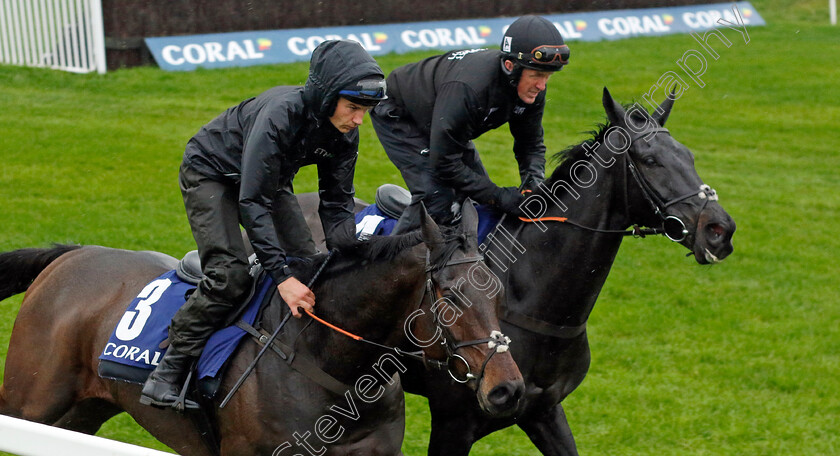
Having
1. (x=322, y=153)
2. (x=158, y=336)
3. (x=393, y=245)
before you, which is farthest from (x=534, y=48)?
(x=158, y=336)

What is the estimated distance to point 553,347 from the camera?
14.9 ft

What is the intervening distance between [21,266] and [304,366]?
189 centimetres

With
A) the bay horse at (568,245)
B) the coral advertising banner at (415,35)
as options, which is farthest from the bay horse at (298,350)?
the coral advertising banner at (415,35)

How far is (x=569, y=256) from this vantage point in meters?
4.48

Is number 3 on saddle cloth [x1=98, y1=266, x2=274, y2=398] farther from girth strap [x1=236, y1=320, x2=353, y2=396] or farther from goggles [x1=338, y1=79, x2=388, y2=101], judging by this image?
goggles [x1=338, y1=79, x2=388, y2=101]

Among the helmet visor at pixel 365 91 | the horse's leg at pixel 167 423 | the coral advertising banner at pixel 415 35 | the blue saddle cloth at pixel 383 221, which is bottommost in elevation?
the coral advertising banner at pixel 415 35

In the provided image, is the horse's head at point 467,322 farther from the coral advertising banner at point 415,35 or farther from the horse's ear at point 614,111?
the coral advertising banner at point 415,35

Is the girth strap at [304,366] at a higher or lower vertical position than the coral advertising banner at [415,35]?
higher

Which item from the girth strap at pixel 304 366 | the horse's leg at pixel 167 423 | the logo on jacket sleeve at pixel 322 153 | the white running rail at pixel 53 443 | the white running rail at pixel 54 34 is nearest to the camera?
the white running rail at pixel 53 443

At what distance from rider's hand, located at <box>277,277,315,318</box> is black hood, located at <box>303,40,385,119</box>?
652mm

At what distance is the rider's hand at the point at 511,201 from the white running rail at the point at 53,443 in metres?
2.29

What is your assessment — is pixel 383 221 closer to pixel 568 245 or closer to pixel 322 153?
pixel 568 245

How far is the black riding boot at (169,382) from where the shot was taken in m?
3.93

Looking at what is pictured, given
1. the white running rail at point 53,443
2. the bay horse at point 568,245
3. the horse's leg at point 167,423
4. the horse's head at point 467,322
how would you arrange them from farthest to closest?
the bay horse at point 568,245
the horse's leg at point 167,423
the horse's head at point 467,322
the white running rail at point 53,443
